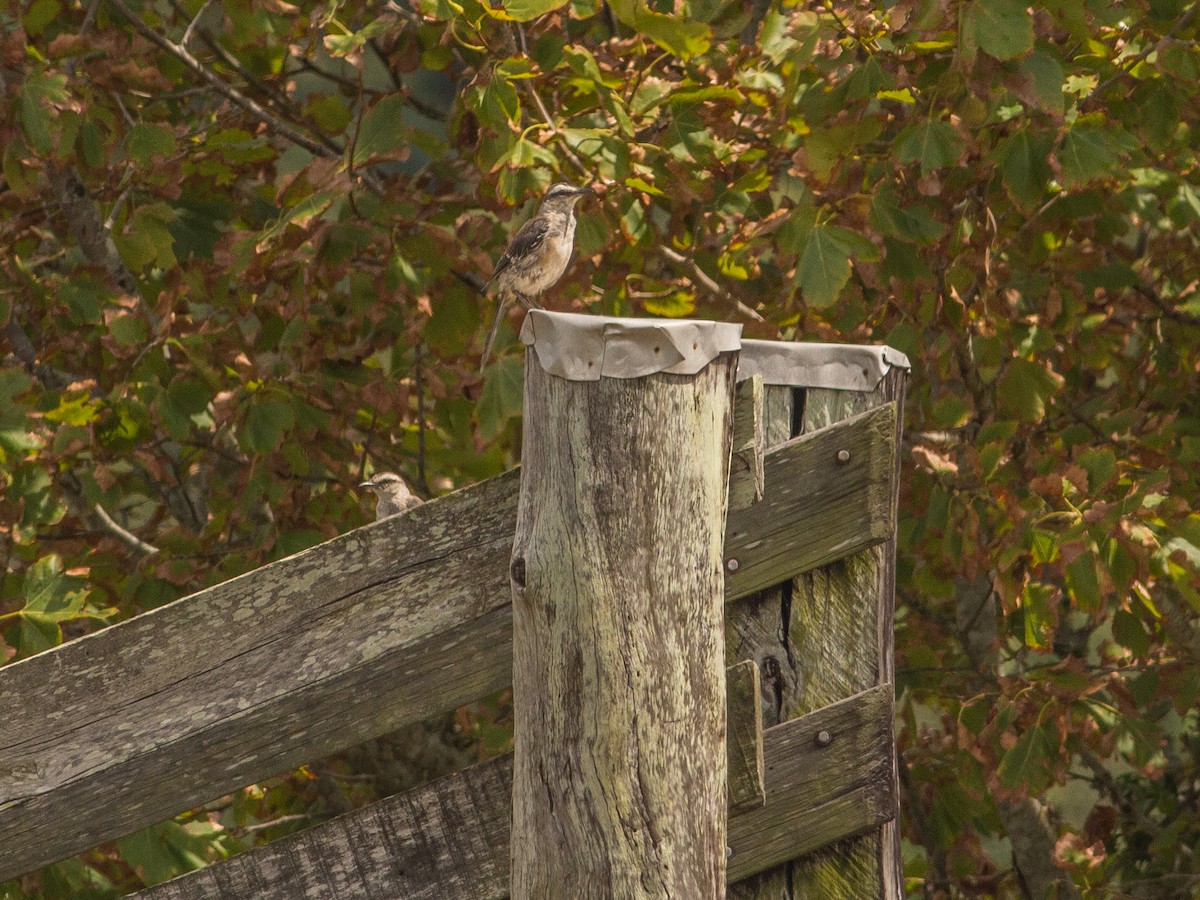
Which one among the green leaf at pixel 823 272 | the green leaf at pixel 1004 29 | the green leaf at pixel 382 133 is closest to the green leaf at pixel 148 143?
the green leaf at pixel 382 133

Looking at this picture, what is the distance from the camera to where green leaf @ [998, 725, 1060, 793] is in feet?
Answer: 15.2

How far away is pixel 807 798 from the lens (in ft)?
8.38

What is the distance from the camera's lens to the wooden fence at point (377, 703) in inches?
83.9

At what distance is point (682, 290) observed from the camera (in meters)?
5.34

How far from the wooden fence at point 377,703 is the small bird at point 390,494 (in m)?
2.66

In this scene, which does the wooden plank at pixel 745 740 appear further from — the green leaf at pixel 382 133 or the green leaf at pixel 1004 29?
the green leaf at pixel 382 133

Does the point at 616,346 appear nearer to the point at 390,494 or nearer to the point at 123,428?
the point at 390,494

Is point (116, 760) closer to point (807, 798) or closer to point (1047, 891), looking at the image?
point (807, 798)

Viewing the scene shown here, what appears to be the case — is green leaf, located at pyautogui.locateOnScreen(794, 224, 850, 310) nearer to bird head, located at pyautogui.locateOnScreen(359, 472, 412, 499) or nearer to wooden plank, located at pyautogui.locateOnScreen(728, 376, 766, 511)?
bird head, located at pyautogui.locateOnScreen(359, 472, 412, 499)

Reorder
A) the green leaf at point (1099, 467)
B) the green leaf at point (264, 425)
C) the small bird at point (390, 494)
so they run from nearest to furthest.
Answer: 1. the green leaf at point (1099, 467)
2. the green leaf at point (264, 425)
3. the small bird at point (390, 494)

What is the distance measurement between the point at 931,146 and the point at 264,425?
2402 millimetres

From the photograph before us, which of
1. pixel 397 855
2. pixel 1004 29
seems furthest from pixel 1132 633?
pixel 397 855

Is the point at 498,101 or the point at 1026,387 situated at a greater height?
the point at 498,101

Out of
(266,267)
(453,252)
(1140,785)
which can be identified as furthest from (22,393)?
(1140,785)
